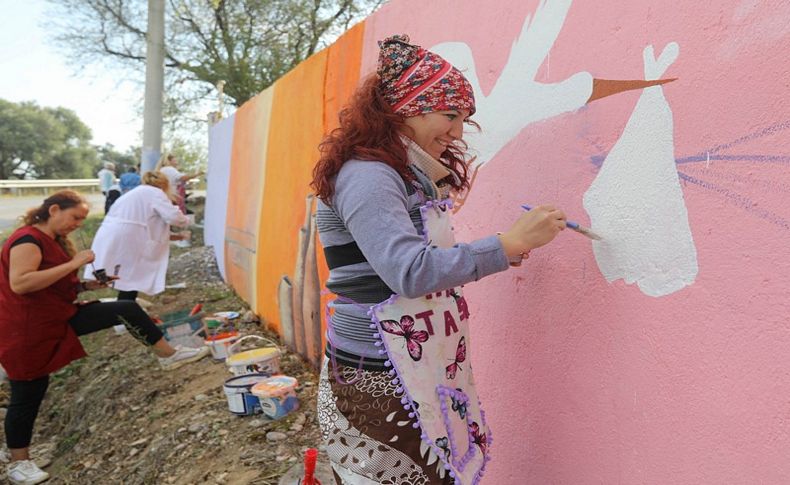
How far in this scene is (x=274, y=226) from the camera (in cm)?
535

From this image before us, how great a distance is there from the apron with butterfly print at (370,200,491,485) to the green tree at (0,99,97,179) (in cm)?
5215

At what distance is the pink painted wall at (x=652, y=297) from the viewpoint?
121 cm

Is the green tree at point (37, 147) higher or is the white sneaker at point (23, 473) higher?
the green tree at point (37, 147)

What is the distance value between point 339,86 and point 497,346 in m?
2.27

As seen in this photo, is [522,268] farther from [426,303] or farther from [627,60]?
[627,60]

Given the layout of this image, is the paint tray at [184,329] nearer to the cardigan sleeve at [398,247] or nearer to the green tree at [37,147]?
the cardigan sleeve at [398,247]

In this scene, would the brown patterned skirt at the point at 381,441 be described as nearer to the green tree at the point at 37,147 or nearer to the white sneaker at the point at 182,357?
the white sneaker at the point at 182,357

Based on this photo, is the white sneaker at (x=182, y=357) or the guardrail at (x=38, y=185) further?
the guardrail at (x=38, y=185)

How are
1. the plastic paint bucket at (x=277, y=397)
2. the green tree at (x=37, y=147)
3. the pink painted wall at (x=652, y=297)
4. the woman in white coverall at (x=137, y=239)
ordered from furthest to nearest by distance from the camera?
the green tree at (x=37, y=147) < the woman in white coverall at (x=137, y=239) < the plastic paint bucket at (x=277, y=397) < the pink painted wall at (x=652, y=297)

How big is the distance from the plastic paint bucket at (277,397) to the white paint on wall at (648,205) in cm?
256

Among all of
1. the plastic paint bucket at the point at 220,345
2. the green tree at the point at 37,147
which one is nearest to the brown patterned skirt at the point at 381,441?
the plastic paint bucket at the point at 220,345

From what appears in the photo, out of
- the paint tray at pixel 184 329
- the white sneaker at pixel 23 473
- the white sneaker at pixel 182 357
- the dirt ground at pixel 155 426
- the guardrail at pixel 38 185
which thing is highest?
the guardrail at pixel 38 185

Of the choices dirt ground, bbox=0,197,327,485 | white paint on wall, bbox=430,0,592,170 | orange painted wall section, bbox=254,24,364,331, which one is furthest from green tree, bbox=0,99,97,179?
white paint on wall, bbox=430,0,592,170

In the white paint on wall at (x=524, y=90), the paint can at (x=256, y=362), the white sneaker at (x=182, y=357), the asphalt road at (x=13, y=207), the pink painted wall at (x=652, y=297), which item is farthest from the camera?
the asphalt road at (x=13, y=207)
